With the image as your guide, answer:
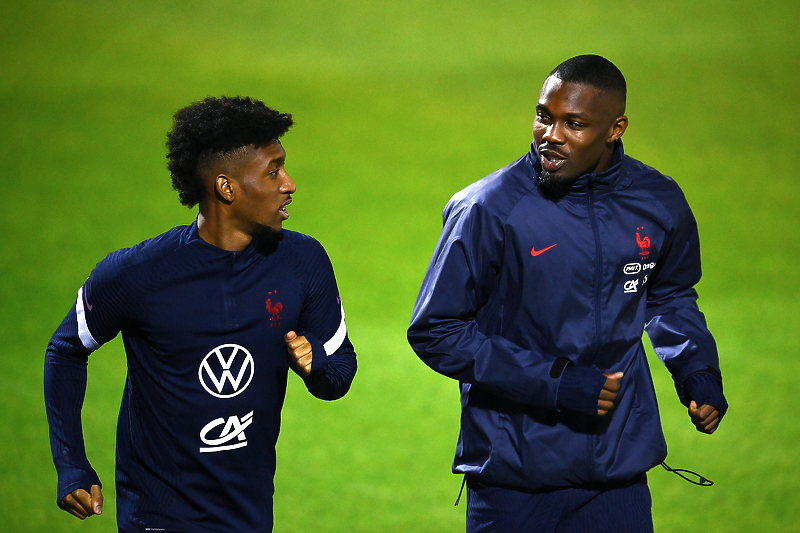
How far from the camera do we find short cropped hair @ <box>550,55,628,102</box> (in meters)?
1.99

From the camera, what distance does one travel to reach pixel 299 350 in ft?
6.22

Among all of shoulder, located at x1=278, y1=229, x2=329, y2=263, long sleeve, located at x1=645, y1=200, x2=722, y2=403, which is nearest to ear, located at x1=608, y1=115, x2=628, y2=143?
long sleeve, located at x1=645, y1=200, x2=722, y2=403

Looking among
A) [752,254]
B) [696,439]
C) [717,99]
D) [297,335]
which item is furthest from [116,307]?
[717,99]

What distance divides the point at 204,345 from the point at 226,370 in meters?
0.07

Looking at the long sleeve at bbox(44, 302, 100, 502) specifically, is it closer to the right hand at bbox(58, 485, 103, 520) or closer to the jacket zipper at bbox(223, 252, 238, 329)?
the right hand at bbox(58, 485, 103, 520)

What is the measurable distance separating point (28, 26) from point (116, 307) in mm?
5986

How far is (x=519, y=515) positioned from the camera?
6.55 feet

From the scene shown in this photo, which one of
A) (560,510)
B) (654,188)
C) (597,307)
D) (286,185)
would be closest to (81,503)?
(286,185)

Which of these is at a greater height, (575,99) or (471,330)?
(575,99)

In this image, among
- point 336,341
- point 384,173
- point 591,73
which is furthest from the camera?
point 384,173

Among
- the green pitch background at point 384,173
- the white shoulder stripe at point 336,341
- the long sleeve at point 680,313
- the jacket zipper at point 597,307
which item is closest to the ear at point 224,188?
the white shoulder stripe at point 336,341

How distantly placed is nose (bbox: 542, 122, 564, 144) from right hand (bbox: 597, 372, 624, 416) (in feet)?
1.66

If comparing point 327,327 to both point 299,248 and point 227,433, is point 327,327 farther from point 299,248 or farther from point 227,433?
point 227,433

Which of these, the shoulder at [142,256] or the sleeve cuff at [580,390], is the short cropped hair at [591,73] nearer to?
the sleeve cuff at [580,390]
